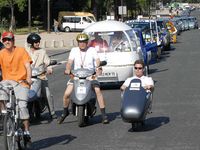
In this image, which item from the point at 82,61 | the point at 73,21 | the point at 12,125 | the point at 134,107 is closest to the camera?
the point at 12,125

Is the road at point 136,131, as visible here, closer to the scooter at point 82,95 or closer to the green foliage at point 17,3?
the scooter at point 82,95

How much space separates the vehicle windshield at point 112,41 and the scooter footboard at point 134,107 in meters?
7.73

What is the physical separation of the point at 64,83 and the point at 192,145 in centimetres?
1128

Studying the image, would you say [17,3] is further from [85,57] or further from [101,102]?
[101,102]

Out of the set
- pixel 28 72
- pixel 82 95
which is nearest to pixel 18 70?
pixel 28 72

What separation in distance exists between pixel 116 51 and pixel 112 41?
1.11ft

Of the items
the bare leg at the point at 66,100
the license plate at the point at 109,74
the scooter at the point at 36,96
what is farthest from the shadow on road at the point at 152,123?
the license plate at the point at 109,74

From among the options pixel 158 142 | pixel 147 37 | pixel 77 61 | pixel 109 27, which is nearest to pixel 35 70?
pixel 77 61

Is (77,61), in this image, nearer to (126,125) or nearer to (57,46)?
(126,125)

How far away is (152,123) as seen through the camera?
11.9 m

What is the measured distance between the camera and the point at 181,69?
2466cm

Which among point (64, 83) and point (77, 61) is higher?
point (77, 61)

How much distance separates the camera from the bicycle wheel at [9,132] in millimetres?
8148

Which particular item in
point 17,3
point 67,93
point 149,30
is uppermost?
point 17,3
